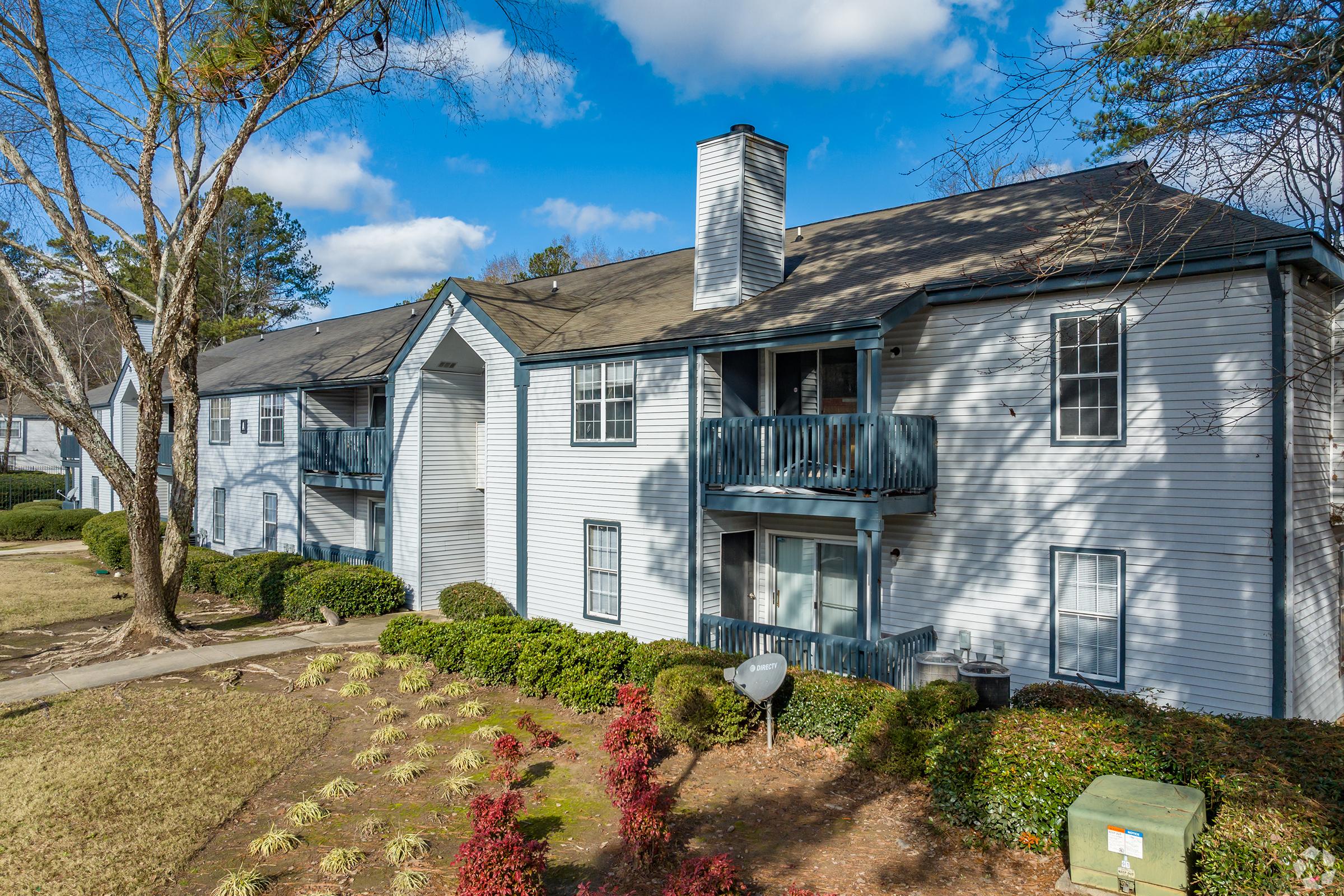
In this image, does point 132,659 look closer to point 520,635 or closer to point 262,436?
point 520,635

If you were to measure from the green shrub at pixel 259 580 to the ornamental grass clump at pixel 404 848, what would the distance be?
13647 millimetres

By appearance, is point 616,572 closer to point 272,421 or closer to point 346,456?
point 346,456

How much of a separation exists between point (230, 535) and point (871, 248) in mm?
24246

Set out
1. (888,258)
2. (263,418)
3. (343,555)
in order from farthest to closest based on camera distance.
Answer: (263,418) < (343,555) < (888,258)

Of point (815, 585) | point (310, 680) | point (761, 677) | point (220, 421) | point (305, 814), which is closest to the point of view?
point (305, 814)

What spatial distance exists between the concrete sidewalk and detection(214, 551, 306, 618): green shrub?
2.52 metres

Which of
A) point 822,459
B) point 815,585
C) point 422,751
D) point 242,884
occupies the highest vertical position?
point 822,459

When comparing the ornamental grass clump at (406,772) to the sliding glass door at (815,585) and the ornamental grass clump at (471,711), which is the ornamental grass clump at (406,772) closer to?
the ornamental grass clump at (471,711)

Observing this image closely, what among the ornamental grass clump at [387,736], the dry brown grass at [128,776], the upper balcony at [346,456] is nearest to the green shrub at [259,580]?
the upper balcony at [346,456]

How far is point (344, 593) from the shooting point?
19297 mm

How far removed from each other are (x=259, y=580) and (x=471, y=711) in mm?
11089

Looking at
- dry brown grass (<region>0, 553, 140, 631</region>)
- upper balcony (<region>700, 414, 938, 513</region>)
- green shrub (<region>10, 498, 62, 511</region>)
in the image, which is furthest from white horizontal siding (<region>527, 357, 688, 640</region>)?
green shrub (<region>10, 498, 62, 511</region>)

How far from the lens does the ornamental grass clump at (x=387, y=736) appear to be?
437 inches

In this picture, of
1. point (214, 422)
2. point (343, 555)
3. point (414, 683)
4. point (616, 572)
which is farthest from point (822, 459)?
point (214, 422)
